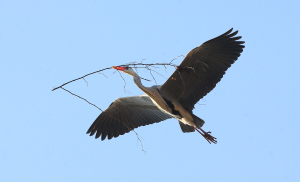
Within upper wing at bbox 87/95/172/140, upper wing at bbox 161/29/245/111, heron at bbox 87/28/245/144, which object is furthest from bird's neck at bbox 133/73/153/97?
upper wing at bbox 87/95/172/140

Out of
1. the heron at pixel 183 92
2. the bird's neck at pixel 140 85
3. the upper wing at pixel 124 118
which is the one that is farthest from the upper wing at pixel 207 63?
the upper wing at pixel 124 118

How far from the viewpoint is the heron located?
24.8 feet

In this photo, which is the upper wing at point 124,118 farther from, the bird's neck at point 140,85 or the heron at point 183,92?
the bird's neck at point 140,85

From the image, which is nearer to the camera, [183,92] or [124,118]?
[183,92]

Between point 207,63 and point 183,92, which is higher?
point 207,63

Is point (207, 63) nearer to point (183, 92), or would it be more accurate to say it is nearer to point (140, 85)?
point (183, 92)

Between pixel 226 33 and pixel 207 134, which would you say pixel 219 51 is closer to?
pixel 226 33

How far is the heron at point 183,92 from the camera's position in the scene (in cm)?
756

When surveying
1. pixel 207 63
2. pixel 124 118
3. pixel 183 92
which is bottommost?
pixel 183 92

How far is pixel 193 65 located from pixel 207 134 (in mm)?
1664

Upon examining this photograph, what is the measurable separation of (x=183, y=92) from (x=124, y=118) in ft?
7.87

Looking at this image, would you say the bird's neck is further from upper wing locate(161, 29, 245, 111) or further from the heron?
upper wing locate(161, 29, 245, 111)

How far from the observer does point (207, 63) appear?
7.71m

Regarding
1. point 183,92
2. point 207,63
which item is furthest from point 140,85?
point 207,63
